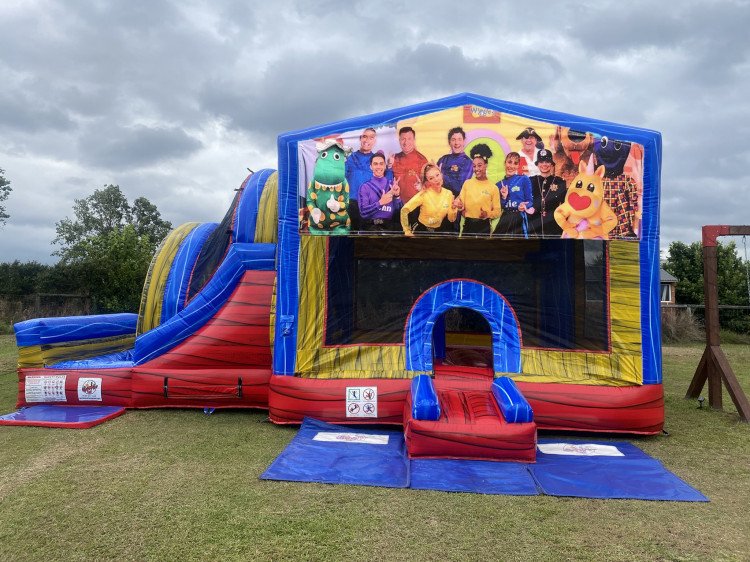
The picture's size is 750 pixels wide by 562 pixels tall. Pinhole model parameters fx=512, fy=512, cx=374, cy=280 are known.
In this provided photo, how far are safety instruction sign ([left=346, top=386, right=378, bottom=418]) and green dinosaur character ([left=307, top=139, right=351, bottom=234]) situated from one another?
149 centimetres

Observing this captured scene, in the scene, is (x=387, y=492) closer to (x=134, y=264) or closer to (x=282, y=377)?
(x=282, y=377)

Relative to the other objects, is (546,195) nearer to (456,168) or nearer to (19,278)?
(456,168)

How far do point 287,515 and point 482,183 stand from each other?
3188 mm

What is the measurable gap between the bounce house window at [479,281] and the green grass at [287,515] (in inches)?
50.0

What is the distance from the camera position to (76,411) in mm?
5285

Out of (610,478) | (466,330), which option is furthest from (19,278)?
(610,478)

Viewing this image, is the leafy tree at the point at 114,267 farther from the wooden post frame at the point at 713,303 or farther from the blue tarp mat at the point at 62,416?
the wooden post frame at the point at 713,303

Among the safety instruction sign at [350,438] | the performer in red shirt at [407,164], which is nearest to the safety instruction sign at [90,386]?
the safety instruction sign at [350,438]

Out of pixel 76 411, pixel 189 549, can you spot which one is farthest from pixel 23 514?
pixel 76 411

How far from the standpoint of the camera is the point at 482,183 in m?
4.67

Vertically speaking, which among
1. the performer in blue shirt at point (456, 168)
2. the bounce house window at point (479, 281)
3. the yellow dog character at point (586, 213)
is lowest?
the bounce house window at point (479, 281)

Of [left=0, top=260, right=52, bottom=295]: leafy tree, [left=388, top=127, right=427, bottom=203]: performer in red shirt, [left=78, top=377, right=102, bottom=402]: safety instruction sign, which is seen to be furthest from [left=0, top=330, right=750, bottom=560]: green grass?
[left=0, top=260, right=52, bottom=295]: leafy tree

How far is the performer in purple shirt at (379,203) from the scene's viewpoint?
15.4 ft

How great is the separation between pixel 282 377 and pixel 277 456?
38.5 inches
